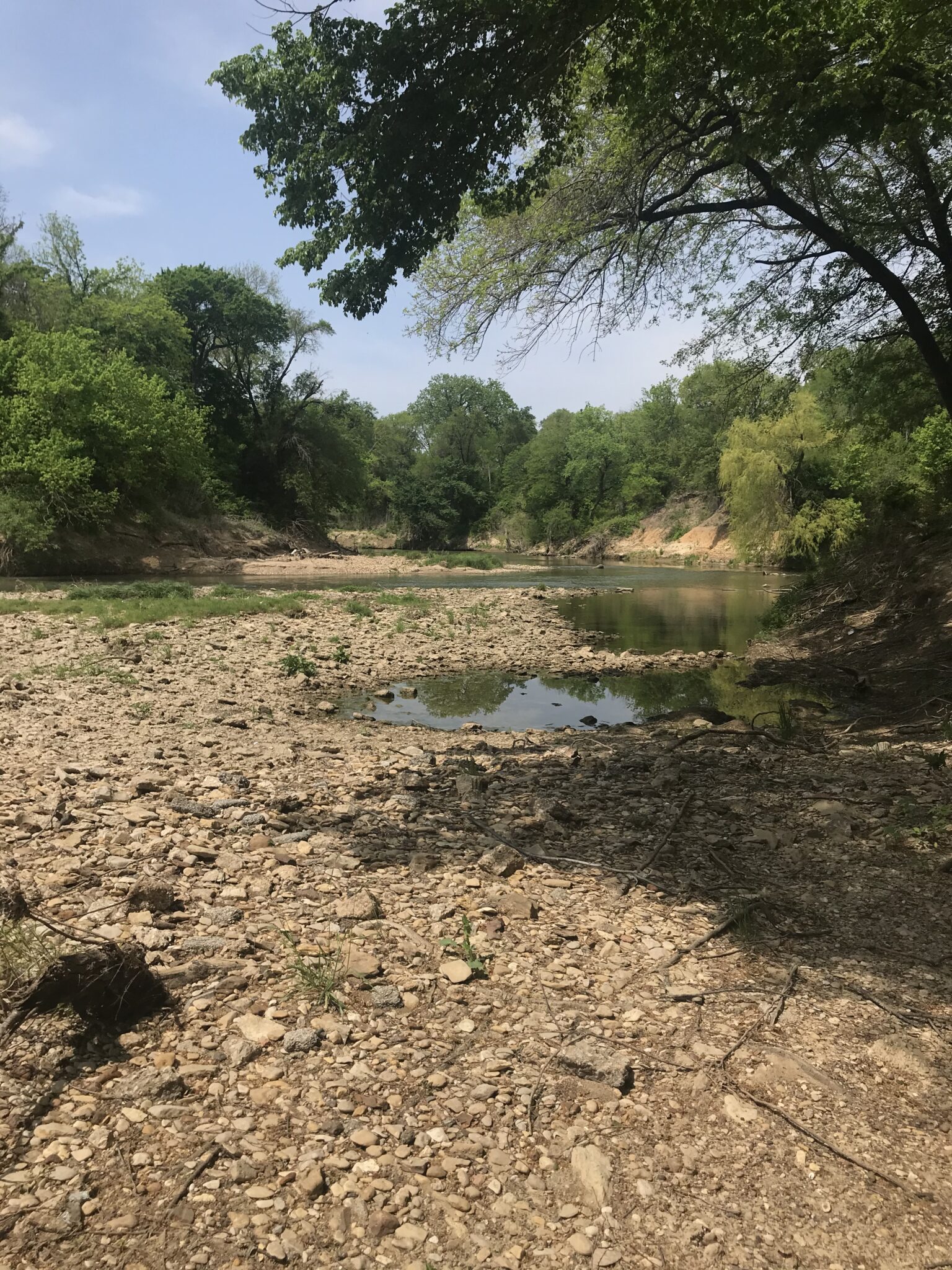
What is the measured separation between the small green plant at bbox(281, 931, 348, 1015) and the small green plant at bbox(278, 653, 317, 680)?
9215 millimetres

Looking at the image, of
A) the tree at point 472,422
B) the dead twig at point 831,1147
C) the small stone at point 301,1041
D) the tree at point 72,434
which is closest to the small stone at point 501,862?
the small stone at point 301,1041

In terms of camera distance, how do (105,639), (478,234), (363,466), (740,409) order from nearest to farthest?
(478,234) → (105,639) → (740,409) → (363,466)

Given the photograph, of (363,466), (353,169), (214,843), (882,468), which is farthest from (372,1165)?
(363,466)

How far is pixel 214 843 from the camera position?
5.17 meters

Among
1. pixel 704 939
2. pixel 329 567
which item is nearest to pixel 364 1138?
pixel 704 939

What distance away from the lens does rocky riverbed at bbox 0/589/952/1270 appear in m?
2.44

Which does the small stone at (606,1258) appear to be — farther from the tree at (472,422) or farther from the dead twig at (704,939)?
the tree at (472,422)

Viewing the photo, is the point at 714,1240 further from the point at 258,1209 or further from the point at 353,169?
the point at 353,169

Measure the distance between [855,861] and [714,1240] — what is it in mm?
3510

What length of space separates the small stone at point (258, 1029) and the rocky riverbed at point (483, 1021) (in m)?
0.02

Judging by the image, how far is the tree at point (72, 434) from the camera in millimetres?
31234

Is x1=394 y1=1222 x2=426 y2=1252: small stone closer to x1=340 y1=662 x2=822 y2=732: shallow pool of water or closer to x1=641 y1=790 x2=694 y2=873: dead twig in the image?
x1=641 y1=790 x2=694 y2=873: dead twig

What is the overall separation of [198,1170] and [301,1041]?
28.3 inches

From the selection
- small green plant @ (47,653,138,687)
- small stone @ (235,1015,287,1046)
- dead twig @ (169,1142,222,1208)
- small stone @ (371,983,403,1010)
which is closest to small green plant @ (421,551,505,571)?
small green plant @ (47,653,138,687)
